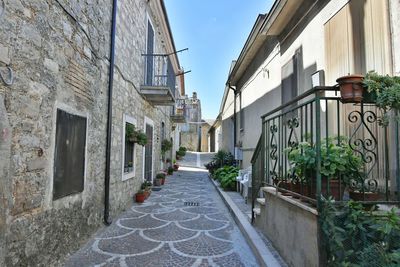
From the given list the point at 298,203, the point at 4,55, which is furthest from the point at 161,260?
the point at 4,55

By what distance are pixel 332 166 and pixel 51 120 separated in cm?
301

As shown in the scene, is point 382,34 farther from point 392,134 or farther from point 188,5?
point 188,5

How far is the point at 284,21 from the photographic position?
18.1 ft

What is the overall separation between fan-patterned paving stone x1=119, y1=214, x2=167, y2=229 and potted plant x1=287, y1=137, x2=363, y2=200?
129 inches

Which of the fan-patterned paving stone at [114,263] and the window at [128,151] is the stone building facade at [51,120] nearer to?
the window at [128,151]

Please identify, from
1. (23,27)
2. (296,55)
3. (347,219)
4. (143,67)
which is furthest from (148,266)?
(143,67)

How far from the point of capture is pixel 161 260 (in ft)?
11.2

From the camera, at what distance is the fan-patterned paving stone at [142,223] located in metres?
4.85

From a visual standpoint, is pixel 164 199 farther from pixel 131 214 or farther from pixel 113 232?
pixel 113 232

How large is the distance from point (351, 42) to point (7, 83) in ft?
12.8

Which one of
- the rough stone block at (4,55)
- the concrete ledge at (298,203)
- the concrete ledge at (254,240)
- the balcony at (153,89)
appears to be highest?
the balcony at (153,89)

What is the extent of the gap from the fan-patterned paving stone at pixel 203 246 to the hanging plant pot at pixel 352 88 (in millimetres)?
2622

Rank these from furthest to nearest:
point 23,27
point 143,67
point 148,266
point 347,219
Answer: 1. point 143,67
2. point 148,266
3. point 23,27
4. point 347,219

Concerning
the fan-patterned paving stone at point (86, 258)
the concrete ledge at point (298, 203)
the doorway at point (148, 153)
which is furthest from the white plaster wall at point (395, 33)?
the doorway at point (148, 153)
